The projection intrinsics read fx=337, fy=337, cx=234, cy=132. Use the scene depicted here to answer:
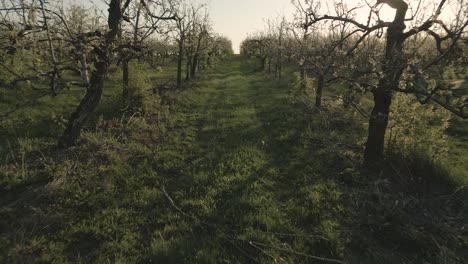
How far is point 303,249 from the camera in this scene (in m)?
4.82

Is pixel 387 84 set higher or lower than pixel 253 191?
higher

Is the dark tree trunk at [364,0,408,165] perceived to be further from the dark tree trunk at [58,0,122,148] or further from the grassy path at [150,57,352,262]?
the dark tree trunk at [58,0,122,148]

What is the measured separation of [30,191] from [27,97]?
8691 millimetres

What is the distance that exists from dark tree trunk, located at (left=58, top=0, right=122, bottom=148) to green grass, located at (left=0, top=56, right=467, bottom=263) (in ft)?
1.22

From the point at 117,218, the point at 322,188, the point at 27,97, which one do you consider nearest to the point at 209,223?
the point at 117,218

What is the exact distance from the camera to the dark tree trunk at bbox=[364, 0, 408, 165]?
255 inches

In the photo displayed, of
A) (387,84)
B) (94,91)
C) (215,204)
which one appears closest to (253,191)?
(215,204)

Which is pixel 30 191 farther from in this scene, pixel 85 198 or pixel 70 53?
pixel 70 53

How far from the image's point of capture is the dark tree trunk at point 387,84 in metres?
6.48

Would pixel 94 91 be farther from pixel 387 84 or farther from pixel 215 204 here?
pixel 387 84

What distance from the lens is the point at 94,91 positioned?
820 centimetres

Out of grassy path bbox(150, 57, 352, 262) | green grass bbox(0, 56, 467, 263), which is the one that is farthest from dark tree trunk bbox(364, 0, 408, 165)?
grassy path bbox(150, 57, 352, 262)

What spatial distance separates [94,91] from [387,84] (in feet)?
21.7

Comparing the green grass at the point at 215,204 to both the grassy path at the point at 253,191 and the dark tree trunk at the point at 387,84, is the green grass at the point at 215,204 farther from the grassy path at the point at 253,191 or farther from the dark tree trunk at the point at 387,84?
the dark tree trunk at the point at 387,84
